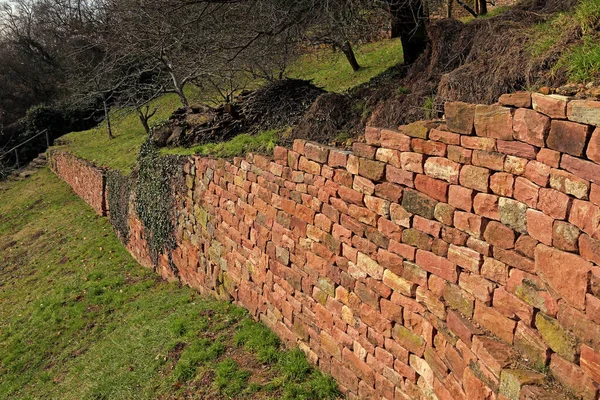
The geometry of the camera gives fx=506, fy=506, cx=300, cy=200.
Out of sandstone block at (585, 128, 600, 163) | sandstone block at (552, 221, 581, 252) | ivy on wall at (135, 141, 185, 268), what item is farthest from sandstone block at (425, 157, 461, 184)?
ivy on wall at (135, 141, 185, 268)

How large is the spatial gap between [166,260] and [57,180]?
56.3ft

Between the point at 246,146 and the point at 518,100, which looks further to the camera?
the point at 246,146

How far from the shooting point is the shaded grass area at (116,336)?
22.9 feet

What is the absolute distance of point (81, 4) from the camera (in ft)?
126

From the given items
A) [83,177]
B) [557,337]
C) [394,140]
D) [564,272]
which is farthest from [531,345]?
[83,177]

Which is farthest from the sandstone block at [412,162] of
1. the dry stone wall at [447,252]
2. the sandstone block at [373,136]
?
the sandstone block at [373,136]

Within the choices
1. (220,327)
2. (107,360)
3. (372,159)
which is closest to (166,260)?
(107,360)

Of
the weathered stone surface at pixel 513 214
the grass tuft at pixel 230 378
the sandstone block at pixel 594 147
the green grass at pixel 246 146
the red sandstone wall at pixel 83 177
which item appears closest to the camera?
the sandstone block at pixel 594 147

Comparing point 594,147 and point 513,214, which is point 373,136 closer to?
point 513,214

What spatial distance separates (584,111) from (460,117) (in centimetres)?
112

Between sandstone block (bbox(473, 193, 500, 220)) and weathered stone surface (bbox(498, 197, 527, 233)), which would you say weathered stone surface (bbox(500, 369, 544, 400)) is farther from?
sandstone block (bbox(473, 193, 500, 220))

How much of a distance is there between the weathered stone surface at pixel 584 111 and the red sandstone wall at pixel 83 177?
17.4 m

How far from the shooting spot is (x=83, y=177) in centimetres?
2153

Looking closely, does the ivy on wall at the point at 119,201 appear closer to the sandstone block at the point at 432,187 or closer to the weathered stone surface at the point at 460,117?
the sandstone block at the point at 432,187
